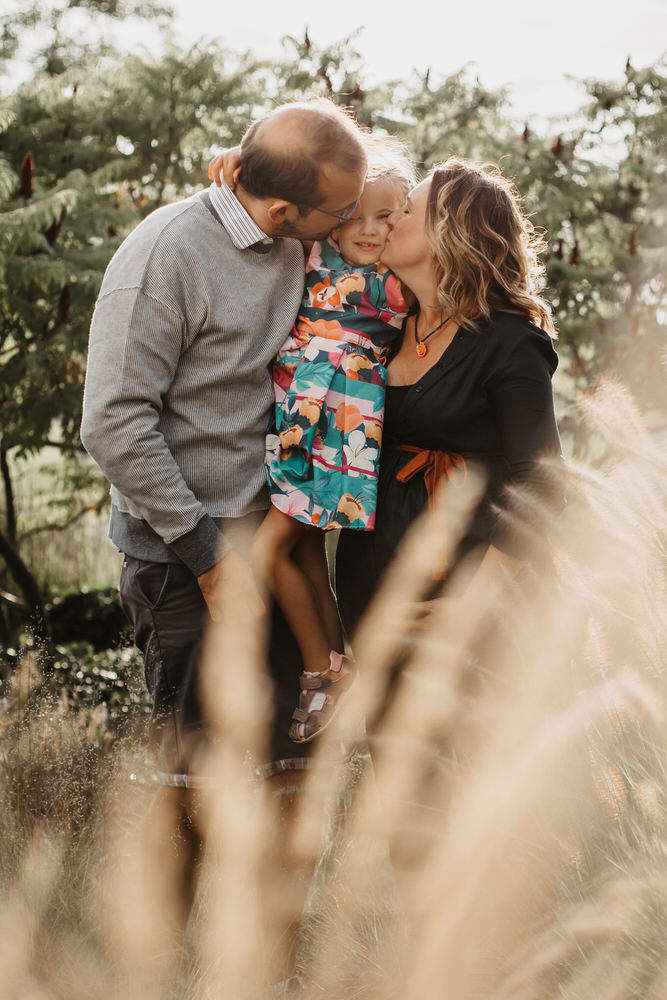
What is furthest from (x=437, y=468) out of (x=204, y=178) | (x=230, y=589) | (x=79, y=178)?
(x=204, y=178)

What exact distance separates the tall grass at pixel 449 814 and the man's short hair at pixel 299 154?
892 millimetres

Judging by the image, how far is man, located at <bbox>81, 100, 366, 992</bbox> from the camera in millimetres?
2057

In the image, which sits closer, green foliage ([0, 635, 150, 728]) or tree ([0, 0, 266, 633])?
green foliage ([0, 635, 150, 728])

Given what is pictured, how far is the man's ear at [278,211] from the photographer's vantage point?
2191mm

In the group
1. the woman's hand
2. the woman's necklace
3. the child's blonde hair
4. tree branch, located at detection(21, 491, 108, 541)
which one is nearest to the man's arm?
the woman's hand

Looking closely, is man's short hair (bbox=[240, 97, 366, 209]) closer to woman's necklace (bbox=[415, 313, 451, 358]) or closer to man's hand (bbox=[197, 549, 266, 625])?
woman's necklace (bbox=[415, 313, 451, 358])

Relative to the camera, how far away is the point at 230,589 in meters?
2.20

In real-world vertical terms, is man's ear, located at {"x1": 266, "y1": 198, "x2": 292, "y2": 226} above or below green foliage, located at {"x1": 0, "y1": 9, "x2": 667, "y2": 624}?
above

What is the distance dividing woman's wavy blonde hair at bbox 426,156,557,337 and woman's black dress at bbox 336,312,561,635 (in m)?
0.06

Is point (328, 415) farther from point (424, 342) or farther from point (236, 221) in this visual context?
point (236, 221)

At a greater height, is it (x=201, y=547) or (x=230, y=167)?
(x=230, y=167)

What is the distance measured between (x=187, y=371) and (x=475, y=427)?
2.56 ft

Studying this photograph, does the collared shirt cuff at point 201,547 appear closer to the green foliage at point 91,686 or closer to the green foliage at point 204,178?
the green foliage at point 91,686

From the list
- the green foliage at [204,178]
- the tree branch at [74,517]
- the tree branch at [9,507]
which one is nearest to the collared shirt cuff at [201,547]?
A: the green foliage at [204,178]
